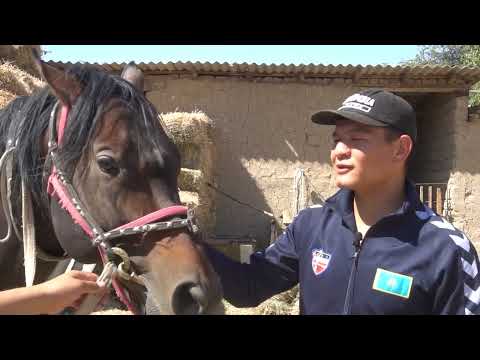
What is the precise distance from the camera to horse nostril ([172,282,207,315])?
1.54 m

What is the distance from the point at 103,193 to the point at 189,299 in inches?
21.7

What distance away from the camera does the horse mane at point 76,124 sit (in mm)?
1761

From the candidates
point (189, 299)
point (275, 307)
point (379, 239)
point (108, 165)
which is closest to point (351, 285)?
point (379, 239)

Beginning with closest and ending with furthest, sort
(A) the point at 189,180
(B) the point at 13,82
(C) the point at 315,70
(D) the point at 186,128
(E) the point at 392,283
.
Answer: (E) the point at 392,283, (B) the point at 13,82, (A) the point at 189,180, (D) the point at 186,128, (C) the point at 315,70

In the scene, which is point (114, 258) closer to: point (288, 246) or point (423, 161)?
point (288, 246)

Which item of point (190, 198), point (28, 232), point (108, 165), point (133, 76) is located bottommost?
point (190, 198)

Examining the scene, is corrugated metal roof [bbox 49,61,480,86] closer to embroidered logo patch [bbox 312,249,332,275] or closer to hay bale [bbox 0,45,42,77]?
hay bale [bbox 0,45,42,77]

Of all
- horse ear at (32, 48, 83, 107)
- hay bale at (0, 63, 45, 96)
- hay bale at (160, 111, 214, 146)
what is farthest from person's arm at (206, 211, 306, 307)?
hay bale at (0, 63, 45, 96)

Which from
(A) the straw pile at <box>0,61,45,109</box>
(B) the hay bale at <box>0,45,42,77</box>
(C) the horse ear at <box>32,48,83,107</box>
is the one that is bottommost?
(C) the horse ear at <box>32,48,83,107</box>

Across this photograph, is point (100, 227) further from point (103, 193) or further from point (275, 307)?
point (275, 307)

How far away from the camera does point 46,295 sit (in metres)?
1.30

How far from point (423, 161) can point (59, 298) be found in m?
9.62

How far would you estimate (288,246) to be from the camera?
1989 millimetres

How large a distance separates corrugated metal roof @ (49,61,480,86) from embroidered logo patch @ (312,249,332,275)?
645 cm
